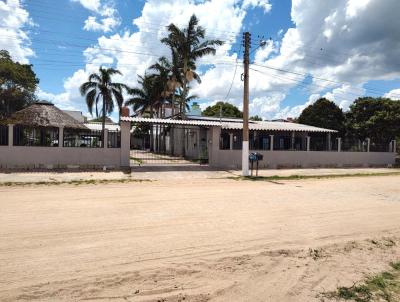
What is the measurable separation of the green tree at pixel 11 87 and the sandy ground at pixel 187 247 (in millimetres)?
23771

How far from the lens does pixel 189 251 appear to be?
18.4 feet

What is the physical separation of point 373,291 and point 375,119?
32.3m

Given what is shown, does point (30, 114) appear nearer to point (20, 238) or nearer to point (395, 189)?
point (20, 238)

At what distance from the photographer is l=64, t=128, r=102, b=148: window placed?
1867cm

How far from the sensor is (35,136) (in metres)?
18.2

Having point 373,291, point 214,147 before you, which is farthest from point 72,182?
point 373,291

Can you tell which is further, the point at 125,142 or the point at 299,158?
the point at 299,158

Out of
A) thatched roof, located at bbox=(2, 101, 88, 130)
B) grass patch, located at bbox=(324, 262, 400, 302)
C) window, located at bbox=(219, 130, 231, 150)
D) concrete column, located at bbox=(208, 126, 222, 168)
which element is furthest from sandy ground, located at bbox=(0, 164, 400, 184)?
grass patch, located at bbox=(324, 262, 400, 302)

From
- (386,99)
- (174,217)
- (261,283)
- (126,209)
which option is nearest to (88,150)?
(126,209)

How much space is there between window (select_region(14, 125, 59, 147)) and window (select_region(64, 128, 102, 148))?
57cm

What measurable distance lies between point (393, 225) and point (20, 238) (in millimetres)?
7554

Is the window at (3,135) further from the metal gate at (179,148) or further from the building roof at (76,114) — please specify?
the building roof at (76,114)

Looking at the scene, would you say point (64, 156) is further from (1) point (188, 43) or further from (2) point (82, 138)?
(1) point (188, 43)

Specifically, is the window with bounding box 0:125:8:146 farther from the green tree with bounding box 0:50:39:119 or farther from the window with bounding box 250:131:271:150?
the window with bounding box 250:131:271:150
